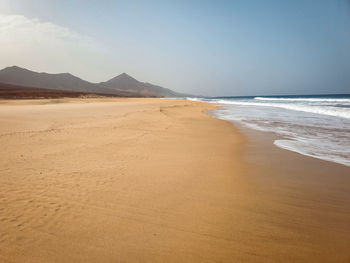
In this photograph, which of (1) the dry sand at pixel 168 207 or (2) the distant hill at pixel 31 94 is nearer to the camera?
(1) the dry sand at pixel 168 207

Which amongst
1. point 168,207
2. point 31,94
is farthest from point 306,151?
point 31,94

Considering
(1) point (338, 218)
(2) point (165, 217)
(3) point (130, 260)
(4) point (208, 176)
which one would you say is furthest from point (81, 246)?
(1) point (338, 218)

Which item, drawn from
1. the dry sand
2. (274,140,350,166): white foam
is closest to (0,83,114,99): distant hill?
the dry sand

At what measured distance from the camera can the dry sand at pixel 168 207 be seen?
89.0 inches

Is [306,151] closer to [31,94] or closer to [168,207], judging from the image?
[168,207]

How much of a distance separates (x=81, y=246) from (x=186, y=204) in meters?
1.53

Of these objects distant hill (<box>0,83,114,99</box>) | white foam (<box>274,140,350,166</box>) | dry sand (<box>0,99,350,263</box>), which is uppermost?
distant hill (<box>0,83,114,99</box>)

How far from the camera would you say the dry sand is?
2.26 meters

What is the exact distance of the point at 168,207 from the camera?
313 centimetres

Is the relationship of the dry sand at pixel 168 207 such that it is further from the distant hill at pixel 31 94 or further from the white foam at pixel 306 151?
the distant hill at pixel 31 94

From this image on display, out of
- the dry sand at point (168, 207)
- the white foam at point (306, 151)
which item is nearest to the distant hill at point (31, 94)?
the dry sand at point (168, 207)

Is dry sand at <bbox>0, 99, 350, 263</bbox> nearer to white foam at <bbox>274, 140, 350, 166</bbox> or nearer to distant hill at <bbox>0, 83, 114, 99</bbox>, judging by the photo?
white foam at <bbox>274, 140, 350, 166</bbox>

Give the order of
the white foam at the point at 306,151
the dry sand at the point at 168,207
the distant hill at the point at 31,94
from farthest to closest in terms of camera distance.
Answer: the distant hill at the point at 31,94
the white foam at the point at 306,151
the dry sand at the point at 168,207

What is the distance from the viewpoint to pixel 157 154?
585 cm
